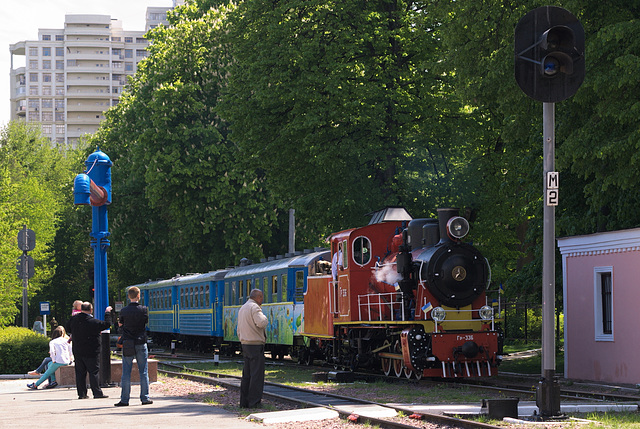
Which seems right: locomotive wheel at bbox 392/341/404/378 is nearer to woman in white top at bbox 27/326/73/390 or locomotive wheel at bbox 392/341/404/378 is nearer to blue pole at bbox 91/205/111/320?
blue pole at bbox 91/205/111/320

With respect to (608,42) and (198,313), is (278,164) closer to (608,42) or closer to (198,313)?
(198,313)

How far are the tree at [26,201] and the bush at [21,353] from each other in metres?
15.9

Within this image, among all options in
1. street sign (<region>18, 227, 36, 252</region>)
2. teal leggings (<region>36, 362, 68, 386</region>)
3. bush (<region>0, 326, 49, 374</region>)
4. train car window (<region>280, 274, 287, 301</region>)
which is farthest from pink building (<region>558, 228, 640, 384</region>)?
street sign (<region>18, 227, 36, 252</region>)

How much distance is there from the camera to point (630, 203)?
70.2 ft

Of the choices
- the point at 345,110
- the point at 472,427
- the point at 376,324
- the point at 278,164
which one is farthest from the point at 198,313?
the point at 472,427

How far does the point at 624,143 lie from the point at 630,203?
418 cm

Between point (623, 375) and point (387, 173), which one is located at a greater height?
point (387, 173)

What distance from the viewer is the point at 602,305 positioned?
64.0 feet

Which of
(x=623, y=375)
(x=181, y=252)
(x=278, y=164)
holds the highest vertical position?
(x=278, y=164)

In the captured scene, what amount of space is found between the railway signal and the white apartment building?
132263 mm

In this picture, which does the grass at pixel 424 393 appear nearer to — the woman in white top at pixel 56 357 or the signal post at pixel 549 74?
the signal post at pixel 549 74

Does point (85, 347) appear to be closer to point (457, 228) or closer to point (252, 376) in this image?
point (252, 376)

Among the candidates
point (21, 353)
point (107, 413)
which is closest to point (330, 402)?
point (107, 413)

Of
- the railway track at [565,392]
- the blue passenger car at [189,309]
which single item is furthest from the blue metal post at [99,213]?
the blue passenger car at [189,309]
